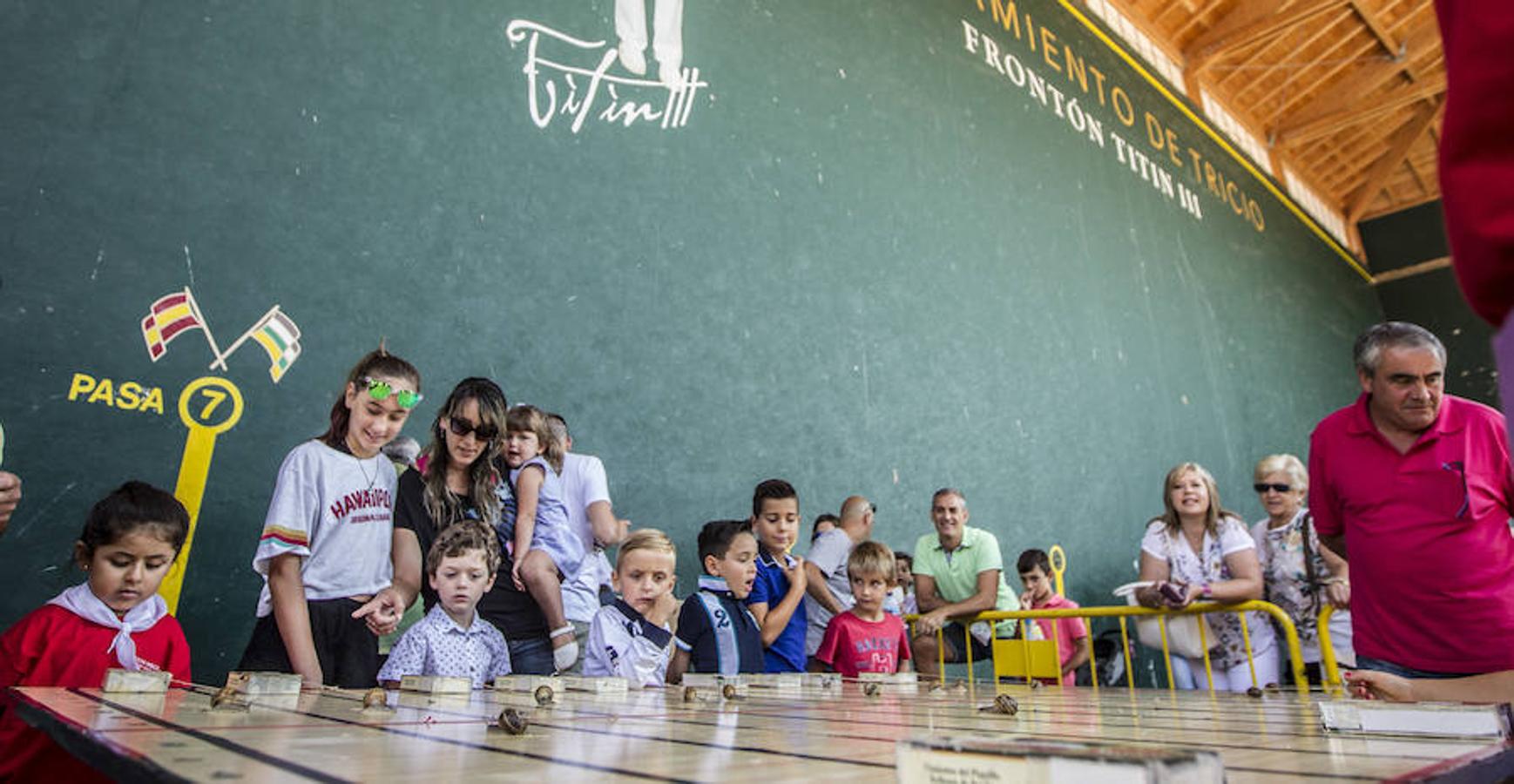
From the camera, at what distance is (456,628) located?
105 inches

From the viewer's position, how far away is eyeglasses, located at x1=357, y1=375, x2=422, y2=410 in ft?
9.13

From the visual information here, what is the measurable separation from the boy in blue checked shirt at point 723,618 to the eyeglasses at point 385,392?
1154 mm

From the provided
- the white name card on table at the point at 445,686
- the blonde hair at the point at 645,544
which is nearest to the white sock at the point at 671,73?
the blonde hair at the point at 645,544

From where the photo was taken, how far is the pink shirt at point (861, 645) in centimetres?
384

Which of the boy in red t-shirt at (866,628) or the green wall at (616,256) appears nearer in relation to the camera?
the green wall at (616,256)

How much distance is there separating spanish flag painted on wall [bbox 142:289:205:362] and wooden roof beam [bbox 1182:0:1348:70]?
448 inches

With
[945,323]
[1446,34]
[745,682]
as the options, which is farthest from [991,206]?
[1446,34]

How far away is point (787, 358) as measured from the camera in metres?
5.21

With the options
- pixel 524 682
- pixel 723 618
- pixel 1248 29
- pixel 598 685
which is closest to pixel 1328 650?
pixel 723 618

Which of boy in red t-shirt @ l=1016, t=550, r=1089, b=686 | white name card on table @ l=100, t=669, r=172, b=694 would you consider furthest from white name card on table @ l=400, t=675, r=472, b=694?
boy in red t-shirt @ l=1016, t=550, r=1089, b=686

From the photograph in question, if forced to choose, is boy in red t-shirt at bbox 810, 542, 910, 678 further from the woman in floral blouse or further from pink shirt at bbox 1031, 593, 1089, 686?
pink shirt at bbox 1031, 593, 1089, 686

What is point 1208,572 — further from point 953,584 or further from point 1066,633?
point 953,584

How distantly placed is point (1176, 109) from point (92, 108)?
10.6 meters
